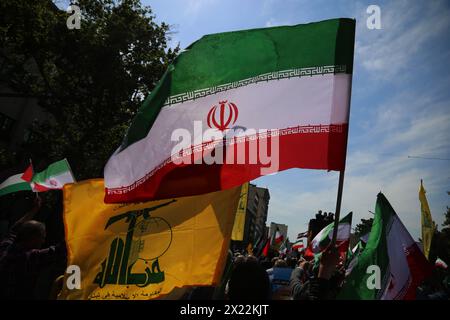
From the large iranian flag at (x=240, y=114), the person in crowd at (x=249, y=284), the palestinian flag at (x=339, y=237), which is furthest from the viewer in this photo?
the palestinian flag at (x=339, y=237)

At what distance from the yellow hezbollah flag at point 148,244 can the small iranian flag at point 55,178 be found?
3.46m

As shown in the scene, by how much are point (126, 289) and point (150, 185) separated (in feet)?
3.24

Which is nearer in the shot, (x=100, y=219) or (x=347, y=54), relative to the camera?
(x=347, y=54)

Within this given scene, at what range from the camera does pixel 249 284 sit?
2453 millimetres

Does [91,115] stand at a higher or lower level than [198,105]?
higher

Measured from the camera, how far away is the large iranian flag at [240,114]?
10.8ft

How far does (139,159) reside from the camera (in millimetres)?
3445

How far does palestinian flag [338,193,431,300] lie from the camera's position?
12.7 ft

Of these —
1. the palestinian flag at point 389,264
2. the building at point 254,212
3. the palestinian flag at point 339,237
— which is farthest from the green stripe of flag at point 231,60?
the building at point 254,212

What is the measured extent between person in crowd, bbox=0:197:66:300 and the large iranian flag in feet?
4.09

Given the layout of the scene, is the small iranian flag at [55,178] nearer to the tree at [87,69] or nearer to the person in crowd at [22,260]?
the person in crowd at [22,260]
